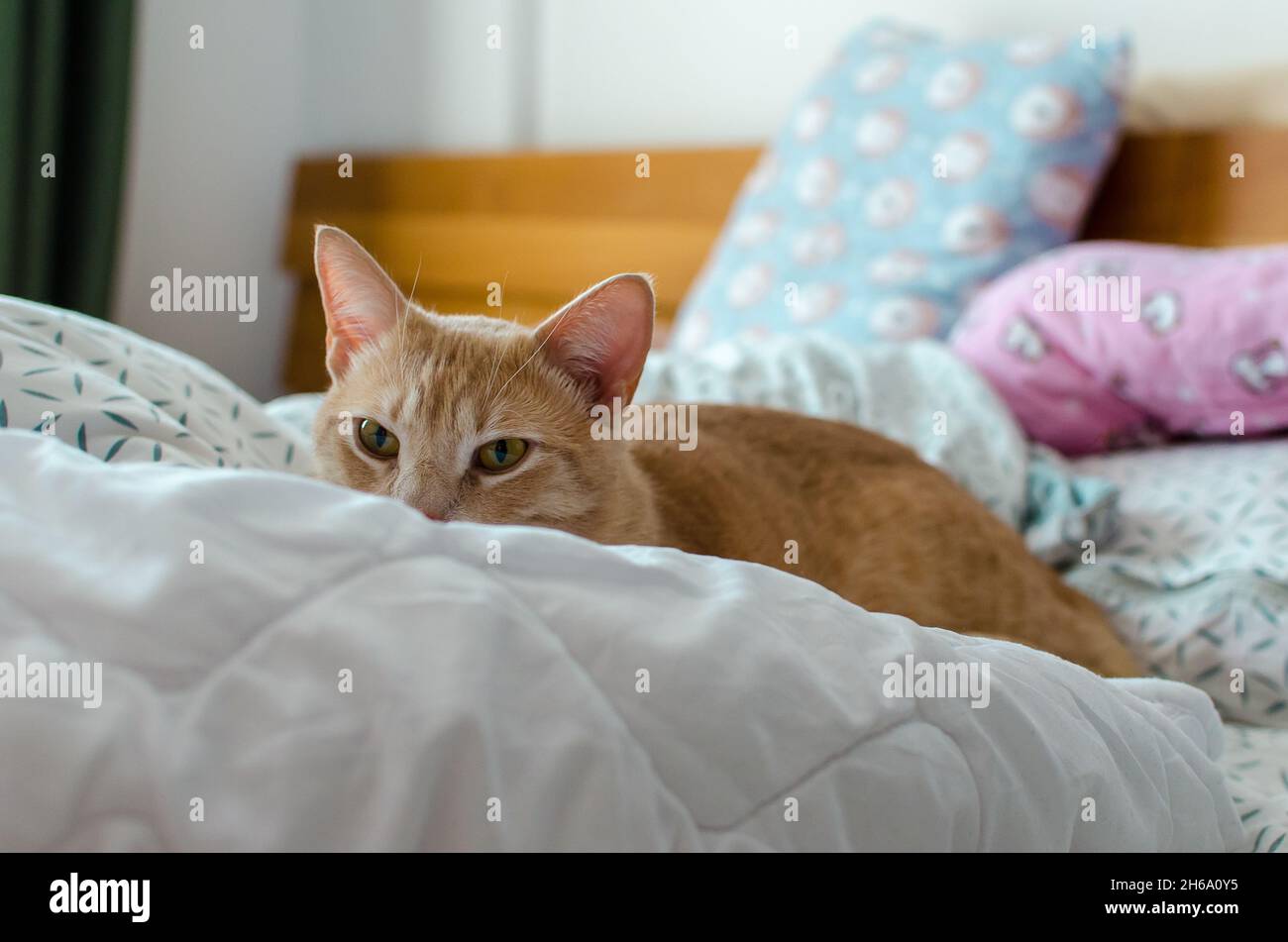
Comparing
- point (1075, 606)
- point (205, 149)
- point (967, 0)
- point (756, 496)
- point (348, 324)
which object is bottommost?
point (1075, 606)

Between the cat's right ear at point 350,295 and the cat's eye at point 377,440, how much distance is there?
5.1 inches

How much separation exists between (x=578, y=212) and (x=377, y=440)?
191cm

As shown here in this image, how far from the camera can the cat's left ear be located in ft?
3.30

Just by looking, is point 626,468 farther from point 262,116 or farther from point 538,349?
point 262,116

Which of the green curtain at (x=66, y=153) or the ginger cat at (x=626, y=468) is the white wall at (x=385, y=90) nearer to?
the green curtain at (x=66, y=153)

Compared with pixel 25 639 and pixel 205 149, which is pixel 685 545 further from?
pixel 205 149

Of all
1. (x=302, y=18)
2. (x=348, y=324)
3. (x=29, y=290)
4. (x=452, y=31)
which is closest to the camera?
(x=348, y=324)

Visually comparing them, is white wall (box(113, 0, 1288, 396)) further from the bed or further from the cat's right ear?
the bed

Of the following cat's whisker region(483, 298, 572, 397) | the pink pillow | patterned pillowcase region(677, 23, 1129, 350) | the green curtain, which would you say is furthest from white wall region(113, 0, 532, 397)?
cat's whisker region(483, 298, 572, 397)

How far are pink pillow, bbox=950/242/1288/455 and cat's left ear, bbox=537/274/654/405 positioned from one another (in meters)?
0.91

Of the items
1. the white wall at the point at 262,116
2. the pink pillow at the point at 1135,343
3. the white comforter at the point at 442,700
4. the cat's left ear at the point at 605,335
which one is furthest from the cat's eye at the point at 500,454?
the white wall at the point at 262,116
